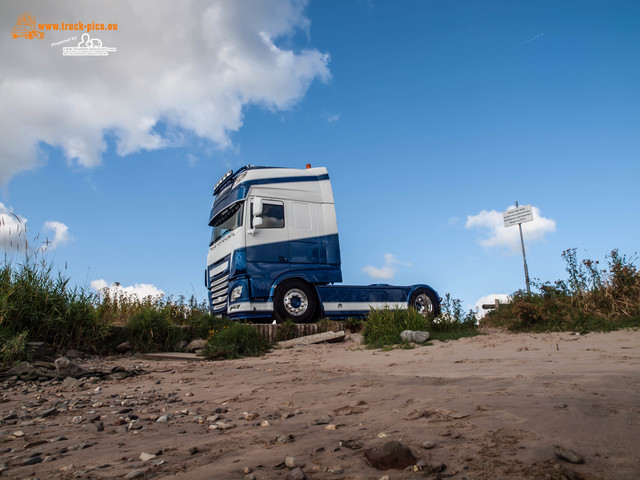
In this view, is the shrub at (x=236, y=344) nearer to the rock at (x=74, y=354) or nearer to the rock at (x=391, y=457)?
the rock at (x=74, y=354)

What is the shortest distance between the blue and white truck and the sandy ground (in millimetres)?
4584

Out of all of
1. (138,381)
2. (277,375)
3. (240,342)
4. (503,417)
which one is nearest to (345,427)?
(503,417)

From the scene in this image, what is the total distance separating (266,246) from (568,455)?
8.49 m

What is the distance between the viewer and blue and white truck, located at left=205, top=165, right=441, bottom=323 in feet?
32.5

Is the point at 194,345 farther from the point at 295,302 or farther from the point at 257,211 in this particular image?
the point at 257,211

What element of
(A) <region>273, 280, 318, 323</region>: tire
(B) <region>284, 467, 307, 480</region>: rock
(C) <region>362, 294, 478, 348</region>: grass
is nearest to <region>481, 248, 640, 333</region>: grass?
(C) <region>362, 294, 478, 348</region>: grass

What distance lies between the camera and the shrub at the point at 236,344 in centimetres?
786

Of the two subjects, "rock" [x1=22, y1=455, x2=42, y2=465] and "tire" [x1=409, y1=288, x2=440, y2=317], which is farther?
"tire" [x1=409, y1=288, x2=440, y2=317]

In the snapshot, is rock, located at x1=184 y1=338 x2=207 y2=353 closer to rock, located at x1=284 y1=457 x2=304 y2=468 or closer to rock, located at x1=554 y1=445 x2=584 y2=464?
rock, located at x1=284 y1=457 x2=304 y2=468

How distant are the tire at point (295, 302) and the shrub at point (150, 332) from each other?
2260 millimetres

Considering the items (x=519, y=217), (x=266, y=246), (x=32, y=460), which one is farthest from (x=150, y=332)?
(x=519, y=217)

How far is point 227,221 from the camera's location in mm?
10977

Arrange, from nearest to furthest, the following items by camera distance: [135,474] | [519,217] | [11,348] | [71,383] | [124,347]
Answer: [135,474]
[71,383]
[11,348]
[124,347]
[519,217]

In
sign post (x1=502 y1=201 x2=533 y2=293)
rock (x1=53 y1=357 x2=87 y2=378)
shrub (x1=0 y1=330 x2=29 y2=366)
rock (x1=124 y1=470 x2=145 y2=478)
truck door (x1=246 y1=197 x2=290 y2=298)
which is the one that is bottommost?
rock (x1=124 y1=470 x2=145 y2=478)
